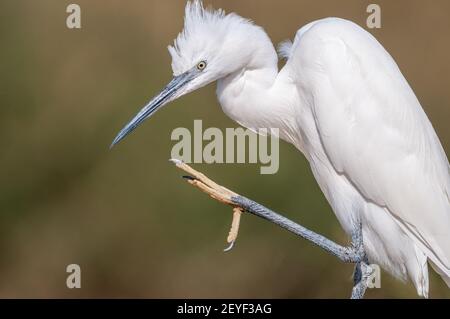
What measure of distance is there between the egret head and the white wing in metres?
0.24

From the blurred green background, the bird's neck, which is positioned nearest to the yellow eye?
the bird's neck

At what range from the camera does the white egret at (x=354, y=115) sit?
11.8ft

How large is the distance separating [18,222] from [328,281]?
1640mm

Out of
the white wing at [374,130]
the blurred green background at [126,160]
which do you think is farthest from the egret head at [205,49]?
the blurred green background at [126,160]

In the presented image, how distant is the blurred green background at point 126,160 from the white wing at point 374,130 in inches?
71.1

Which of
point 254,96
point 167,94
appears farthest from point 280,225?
point 167,94

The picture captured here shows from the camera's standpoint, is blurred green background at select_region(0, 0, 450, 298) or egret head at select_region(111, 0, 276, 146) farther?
blurred green background at select_region(0, 0, 450, 298)

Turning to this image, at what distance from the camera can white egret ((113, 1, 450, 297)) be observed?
3590 millimetres

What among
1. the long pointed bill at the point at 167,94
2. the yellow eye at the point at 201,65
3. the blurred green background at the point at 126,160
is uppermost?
the blurred green background at the point at 126,160

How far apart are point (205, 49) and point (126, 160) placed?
7.13ft

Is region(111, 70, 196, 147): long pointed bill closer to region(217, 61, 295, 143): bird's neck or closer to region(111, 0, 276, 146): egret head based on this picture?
region(111, 0, 276, 146): egret head

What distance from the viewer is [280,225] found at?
3664 mm

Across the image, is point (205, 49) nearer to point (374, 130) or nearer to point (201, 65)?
point (201, 65)

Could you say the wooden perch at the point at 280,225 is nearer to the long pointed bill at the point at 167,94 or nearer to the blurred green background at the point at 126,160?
the long pointed bill at the point at 167,94
